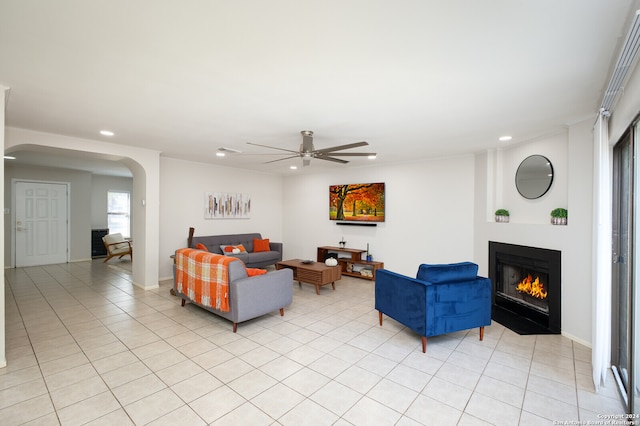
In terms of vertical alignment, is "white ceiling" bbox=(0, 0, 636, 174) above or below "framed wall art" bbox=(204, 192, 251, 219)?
above

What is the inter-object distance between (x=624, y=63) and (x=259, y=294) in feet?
12.5

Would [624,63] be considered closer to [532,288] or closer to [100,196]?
[532,288]

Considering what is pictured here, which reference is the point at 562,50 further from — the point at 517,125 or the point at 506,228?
the point at 506,228

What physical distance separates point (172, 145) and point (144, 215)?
1.40 meters

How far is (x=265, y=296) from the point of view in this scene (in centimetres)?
374

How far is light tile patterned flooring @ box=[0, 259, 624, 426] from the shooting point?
6.91ft

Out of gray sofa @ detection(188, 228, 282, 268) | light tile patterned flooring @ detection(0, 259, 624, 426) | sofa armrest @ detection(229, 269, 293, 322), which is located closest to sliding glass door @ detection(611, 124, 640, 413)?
light tile patterned flooring @ detection(0, 259, 624, 426)

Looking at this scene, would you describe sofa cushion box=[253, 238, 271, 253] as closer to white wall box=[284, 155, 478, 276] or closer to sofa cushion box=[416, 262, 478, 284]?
white wall box=[284, 155, 478, 276]

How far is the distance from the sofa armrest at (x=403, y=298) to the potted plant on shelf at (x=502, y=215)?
233 cm

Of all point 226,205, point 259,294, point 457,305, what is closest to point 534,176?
point 457,305

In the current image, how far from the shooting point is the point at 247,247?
7.21m

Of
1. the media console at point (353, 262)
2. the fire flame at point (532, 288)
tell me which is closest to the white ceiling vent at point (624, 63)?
the fire flame at point (532, 288)

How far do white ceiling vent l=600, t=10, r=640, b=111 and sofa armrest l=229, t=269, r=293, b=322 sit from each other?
12.0ft

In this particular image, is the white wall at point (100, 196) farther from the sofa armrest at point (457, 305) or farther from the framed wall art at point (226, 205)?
the sofa armrest at point (457, 305)
